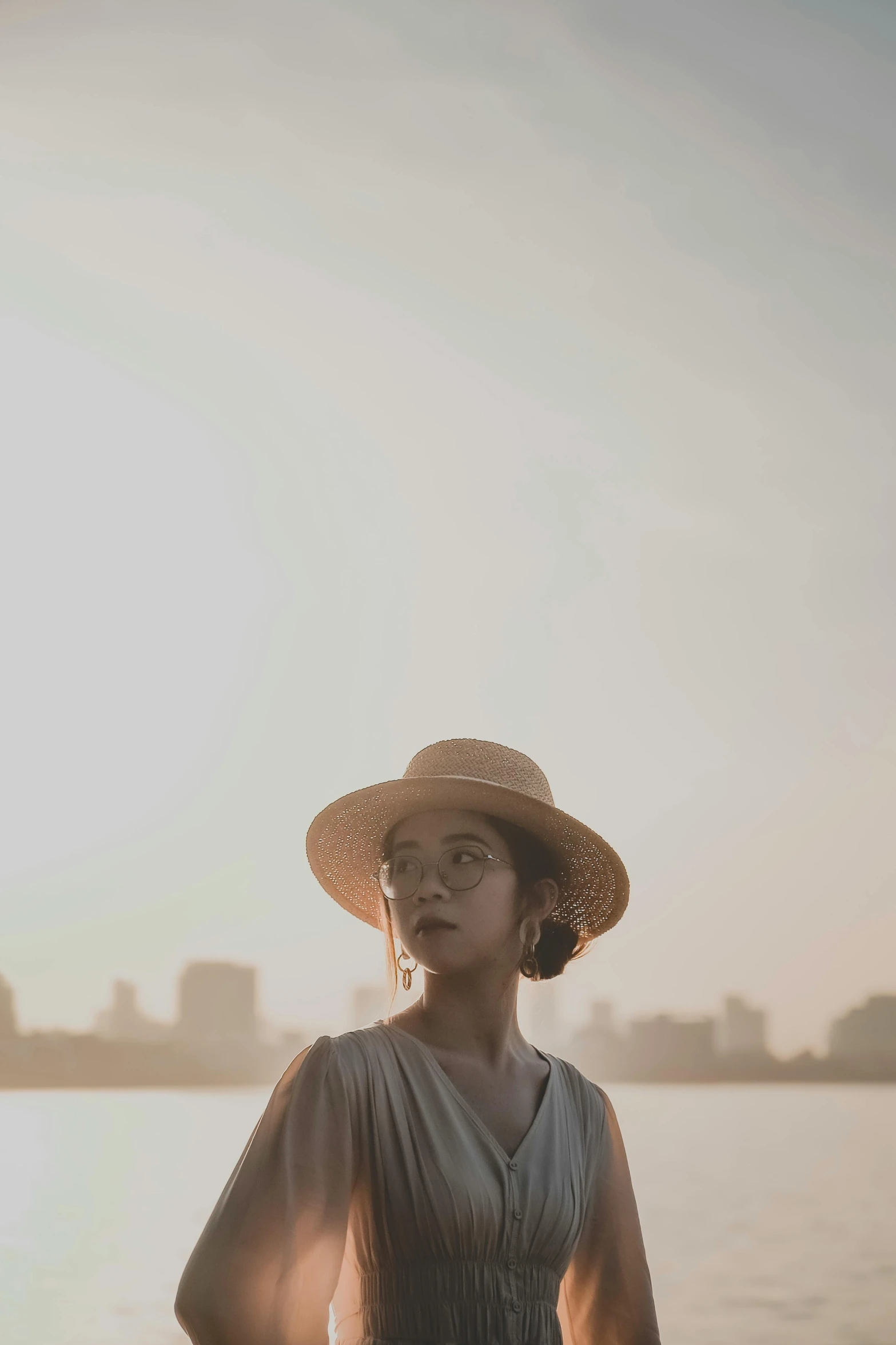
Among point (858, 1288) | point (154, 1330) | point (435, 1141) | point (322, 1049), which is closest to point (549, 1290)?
point (435, 1141)

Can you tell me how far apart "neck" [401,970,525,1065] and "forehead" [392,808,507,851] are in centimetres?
21

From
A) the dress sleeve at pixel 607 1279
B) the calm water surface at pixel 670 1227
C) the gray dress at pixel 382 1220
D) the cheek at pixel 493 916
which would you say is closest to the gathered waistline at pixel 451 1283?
the gray dress at pixel 382 1220

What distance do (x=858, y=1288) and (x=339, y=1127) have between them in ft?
72.8

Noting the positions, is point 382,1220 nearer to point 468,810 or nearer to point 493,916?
point 493,916

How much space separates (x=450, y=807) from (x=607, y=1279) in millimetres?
817

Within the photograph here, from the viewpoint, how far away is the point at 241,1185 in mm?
1854

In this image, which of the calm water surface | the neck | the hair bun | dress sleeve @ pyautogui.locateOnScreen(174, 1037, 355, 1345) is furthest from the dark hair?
the calm water surface

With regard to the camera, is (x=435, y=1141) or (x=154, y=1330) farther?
(x=154, y=1330)

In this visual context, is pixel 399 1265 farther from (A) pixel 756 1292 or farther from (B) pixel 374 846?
(A) pixel 756 1292

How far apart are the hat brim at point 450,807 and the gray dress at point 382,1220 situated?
338 millimetres

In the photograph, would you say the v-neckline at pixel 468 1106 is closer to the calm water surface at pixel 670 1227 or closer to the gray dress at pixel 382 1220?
the gray dress at pixel 382 1220

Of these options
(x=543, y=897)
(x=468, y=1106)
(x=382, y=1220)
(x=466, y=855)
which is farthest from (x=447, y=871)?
(x=382, y=1220)

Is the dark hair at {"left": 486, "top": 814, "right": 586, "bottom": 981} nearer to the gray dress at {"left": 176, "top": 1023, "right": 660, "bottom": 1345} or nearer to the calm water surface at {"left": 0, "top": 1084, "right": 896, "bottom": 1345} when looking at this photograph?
the gray dress at {"left": 176, "top": 1023, "right": 660, "bottom": 1345}

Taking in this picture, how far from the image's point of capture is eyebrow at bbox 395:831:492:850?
216cm
